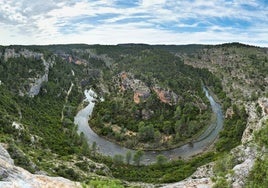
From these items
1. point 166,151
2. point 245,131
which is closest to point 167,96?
point 166,151

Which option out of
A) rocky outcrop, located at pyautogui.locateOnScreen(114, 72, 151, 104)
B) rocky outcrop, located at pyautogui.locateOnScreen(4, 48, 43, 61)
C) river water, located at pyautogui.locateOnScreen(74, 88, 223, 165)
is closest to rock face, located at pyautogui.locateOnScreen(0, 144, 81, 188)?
river water, located at pyautogui.locateOnScreen(74, 88, 223, 165)

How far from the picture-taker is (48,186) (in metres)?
23.2

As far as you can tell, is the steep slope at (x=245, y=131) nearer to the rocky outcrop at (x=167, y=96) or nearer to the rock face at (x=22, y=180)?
the rock face at (x=22, y=180)

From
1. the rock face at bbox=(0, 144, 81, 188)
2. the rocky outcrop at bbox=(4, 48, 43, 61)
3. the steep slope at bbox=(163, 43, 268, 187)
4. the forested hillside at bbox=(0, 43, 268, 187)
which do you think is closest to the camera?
the rock face at bbox=(0, 144, 81, 188)

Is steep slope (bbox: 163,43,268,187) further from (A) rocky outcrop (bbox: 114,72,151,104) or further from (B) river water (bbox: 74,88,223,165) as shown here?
(A) rocky outcrop (bbox: 114,72,151,104)

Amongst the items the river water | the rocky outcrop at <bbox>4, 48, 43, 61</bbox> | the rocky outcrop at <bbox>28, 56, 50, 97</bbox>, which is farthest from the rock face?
the rocky outcrop at <bbox>4, 48, 43, 61</bbox>

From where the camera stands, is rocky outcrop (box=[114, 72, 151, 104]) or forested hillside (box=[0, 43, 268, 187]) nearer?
forested hillside (box=[0, 43, 268, 187])

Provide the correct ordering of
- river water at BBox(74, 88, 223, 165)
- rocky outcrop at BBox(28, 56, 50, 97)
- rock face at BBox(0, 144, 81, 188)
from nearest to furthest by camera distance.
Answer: rock face at BBox(0, 144, 81, 188) → river water at BBox(74, 88, 223, 165) → rocky outcrop at BBox(28, 56, 50, 97)

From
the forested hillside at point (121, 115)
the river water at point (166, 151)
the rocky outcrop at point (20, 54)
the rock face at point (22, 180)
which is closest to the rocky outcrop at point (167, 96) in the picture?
the forested hillside at point (121, 115)

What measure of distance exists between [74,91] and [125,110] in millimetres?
42658

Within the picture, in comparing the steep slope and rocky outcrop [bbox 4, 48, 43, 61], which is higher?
rocky outcrop [bbox 4, 48, 43, 61]

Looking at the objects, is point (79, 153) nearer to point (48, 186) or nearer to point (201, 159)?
point (201, 159)

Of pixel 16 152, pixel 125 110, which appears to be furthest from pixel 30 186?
pixel 125 110

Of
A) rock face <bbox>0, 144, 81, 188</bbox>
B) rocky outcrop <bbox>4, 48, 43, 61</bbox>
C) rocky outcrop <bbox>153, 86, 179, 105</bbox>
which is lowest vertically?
rocky outcrop <bbox>153, 86, 179, 105</bbox>
